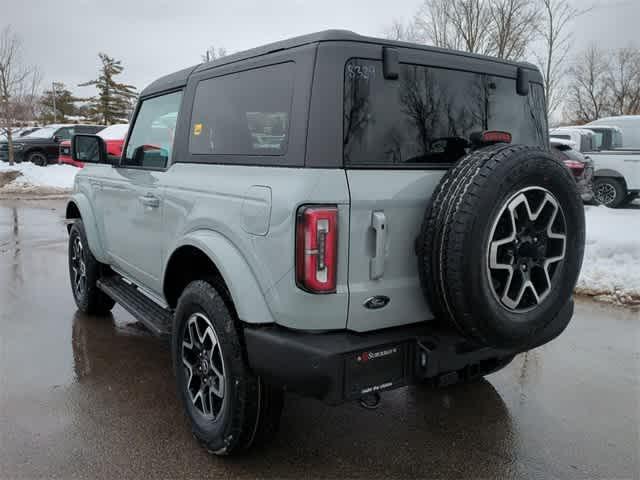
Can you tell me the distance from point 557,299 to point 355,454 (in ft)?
4.28

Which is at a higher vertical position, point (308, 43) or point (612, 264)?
point (308, 43)

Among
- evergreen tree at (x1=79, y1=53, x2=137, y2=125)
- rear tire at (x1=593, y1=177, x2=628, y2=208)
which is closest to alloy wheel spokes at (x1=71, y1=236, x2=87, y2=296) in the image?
rear tire at (x1=593, y1=177, x2=628, y2=208)

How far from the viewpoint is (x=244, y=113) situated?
2848 mm

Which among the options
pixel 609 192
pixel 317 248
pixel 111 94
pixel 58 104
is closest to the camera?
pixel 317 248

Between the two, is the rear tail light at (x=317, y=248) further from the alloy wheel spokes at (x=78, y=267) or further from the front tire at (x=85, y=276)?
the alloy wheel spokes at (x=78, y=267)

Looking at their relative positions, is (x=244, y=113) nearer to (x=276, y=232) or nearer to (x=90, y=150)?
(x=276, y=232)

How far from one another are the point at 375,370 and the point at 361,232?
60 cm

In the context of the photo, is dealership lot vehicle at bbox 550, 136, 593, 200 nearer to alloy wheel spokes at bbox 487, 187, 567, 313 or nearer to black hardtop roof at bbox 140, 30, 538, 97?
black hardtop roof at bbox 140, 30, 538, 97

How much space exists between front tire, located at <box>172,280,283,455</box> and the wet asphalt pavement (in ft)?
0.60

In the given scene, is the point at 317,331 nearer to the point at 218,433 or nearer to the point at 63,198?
the point at 218,433

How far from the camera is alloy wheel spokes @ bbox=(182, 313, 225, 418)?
2.76 m

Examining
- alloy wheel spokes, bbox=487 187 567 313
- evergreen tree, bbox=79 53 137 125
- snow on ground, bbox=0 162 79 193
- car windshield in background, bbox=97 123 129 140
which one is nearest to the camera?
alloy wheel spokes, bbox=487 187 567 313

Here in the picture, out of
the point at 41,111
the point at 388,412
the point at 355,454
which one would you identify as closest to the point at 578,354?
the point at 388,412

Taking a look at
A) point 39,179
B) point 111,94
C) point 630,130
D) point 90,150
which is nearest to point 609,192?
point 630,130
